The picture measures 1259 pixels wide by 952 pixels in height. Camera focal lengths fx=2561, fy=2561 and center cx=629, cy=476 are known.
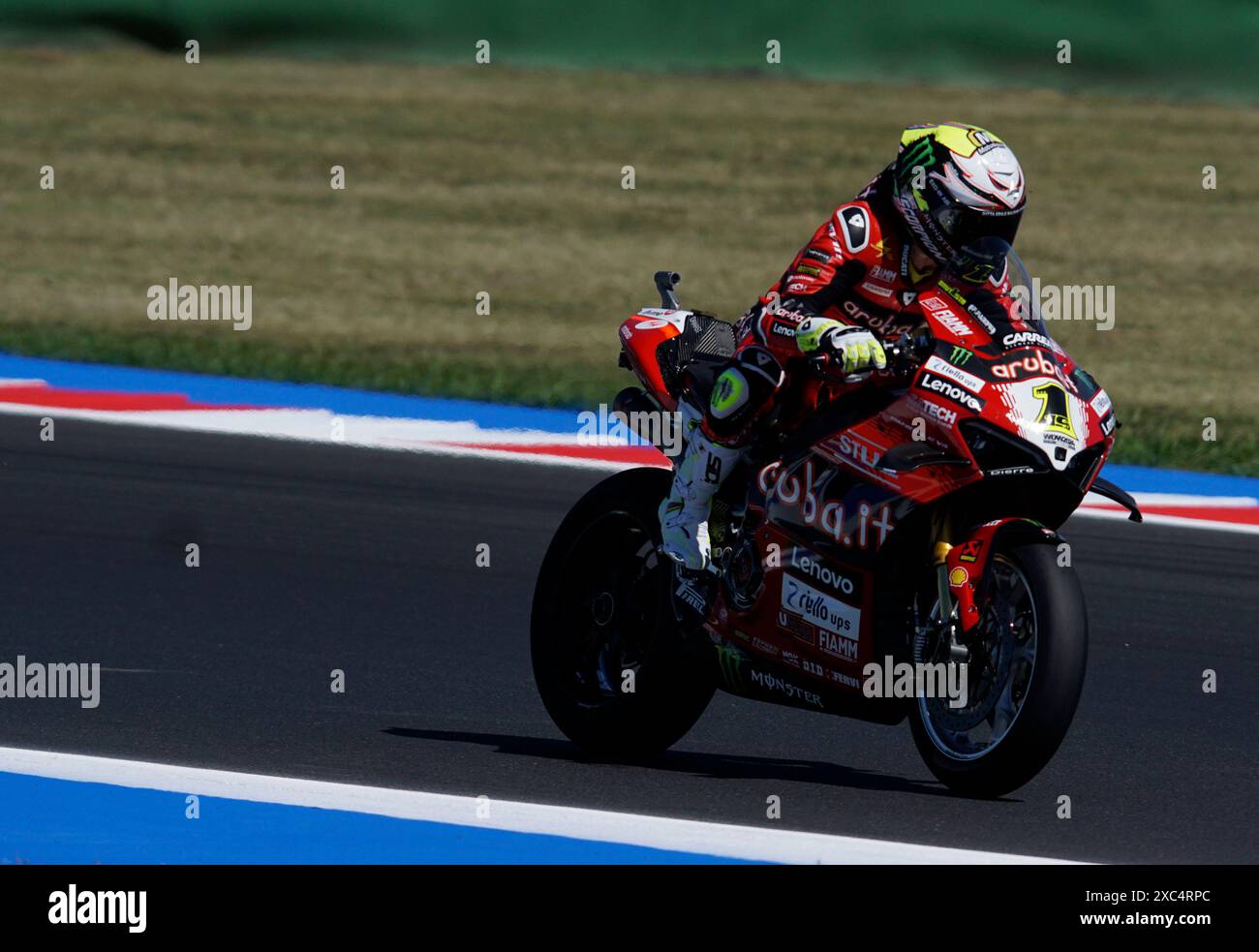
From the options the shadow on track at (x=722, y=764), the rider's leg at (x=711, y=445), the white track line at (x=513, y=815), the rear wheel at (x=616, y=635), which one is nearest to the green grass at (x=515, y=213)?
the rear wheel at (x=616, y=635)

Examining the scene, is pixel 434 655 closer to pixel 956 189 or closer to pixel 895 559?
pixel 895 559

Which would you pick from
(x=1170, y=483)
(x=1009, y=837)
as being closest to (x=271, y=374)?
(x=1170, y=483)

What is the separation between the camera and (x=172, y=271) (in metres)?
17.2

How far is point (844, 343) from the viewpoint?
21.0ft

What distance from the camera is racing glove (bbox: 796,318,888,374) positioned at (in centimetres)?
636

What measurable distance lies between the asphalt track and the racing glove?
115cm

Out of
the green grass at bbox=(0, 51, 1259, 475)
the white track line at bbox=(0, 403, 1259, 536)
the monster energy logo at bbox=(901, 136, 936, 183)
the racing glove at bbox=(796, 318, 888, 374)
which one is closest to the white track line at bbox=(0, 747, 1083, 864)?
the racing glove at bbox=(796, 318, 888, 374)

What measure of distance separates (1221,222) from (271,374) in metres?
8.35

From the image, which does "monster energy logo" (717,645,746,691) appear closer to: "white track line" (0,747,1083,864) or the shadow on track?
the shadow on track

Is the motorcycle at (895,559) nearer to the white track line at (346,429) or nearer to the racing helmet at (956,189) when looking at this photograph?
the racing helmet at (956,189)

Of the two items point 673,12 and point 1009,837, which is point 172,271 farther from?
point 1009,837

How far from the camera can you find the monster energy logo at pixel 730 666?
697 cm
